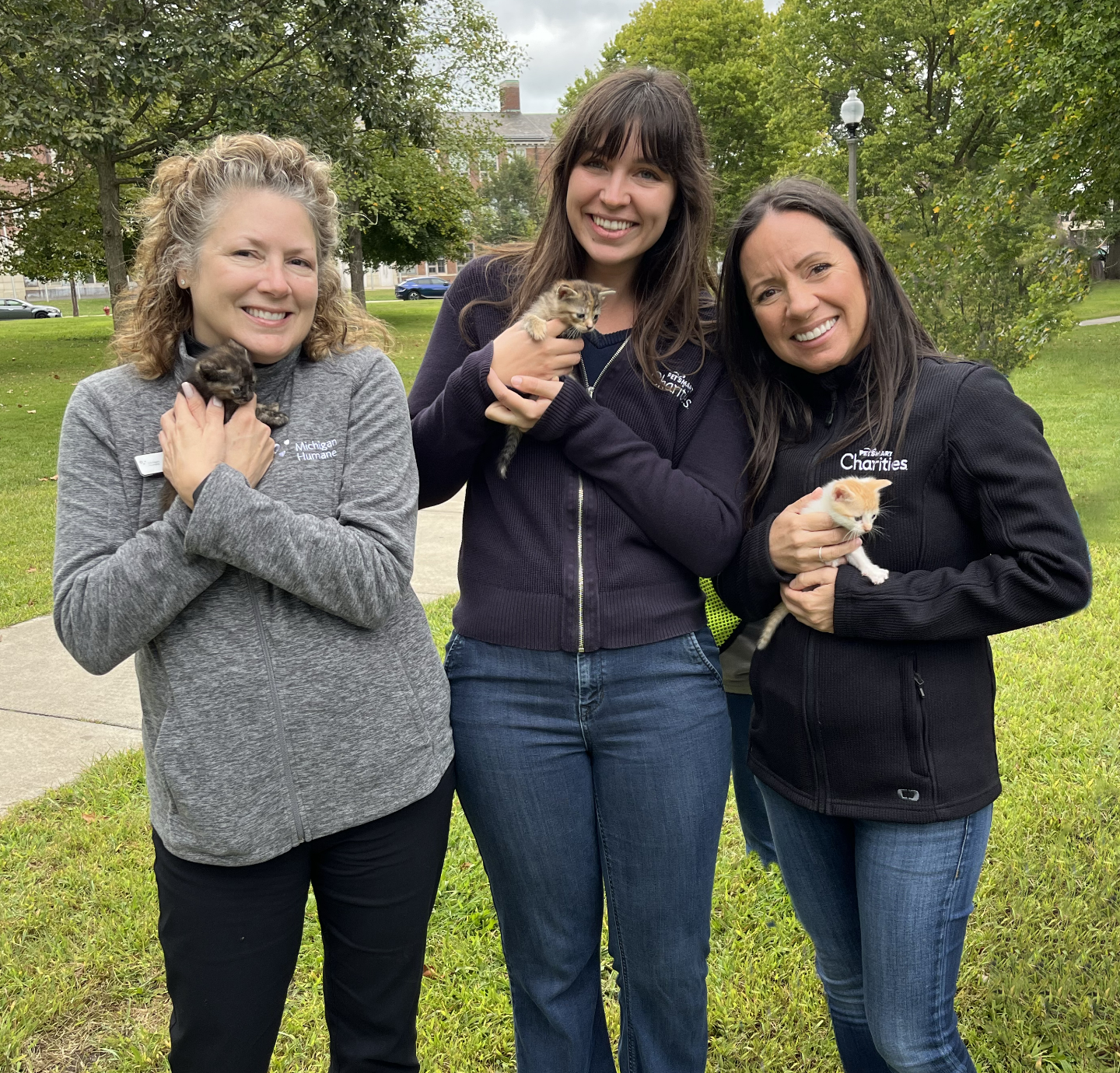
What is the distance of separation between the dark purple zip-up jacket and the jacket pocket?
0.47 meters

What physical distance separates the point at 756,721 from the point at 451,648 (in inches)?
30.9

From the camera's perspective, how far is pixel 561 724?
6.89 feet

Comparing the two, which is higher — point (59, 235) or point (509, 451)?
point (59, 235)

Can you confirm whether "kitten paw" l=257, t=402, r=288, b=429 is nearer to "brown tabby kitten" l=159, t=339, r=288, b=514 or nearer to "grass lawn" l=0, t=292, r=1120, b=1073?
"brown tabby kitten" l=159, t=339, r=288, b=514

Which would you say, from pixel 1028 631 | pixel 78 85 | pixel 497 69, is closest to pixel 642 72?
pixel 1028 631

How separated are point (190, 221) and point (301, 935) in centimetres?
157

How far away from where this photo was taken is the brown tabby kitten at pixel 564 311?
2.12 m

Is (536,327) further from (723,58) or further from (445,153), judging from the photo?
(723,58)

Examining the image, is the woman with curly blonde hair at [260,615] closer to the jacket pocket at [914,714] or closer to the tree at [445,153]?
the jacket pocket at [914,714]

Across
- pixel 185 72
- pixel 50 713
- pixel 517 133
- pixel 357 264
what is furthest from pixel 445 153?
pixel 517 133

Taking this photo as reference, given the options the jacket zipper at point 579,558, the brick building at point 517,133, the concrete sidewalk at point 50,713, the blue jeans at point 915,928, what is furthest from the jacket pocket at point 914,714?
the brick building at point 517,133

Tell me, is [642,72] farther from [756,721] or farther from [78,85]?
[78,85]

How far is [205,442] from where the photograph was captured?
176 centimetres

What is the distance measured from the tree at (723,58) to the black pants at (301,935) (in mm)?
36517
